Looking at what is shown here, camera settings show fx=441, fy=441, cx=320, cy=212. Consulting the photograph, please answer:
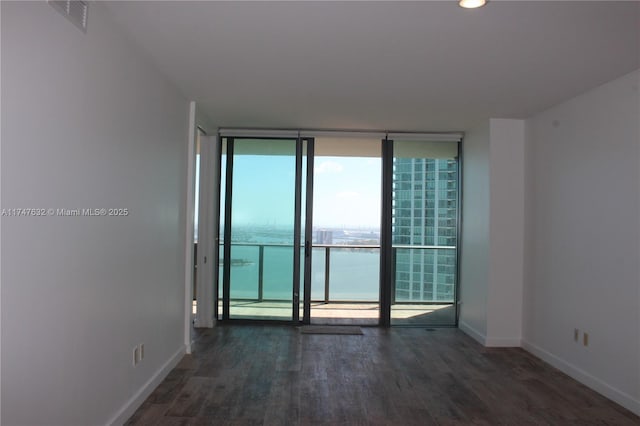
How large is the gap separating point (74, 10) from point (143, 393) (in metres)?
2.38

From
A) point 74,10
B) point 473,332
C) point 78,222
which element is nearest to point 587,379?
point 473,332

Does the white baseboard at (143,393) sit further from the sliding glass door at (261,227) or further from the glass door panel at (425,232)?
the glass door panel at (425,232)

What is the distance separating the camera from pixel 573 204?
376 cm

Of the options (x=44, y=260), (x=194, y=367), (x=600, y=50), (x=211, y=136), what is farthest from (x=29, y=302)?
(x=211, y=136)

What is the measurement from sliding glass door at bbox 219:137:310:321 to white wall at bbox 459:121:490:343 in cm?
195

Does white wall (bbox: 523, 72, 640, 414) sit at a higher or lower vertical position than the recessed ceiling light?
lower

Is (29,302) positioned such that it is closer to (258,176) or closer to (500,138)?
(258,176)

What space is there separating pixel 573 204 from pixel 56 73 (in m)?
3.83

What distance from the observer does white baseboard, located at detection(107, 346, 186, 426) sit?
2631 millimetres

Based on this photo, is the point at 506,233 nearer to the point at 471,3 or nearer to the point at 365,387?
the point at 365,387

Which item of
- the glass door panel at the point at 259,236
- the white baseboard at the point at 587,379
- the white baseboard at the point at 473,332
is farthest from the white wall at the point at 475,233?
the glass door panel at the point at 259,236

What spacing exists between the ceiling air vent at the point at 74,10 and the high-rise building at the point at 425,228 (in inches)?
155

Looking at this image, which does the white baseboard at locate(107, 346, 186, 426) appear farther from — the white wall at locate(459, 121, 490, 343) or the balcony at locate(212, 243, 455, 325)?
the white wall at locate(459, 121, 490, 343)

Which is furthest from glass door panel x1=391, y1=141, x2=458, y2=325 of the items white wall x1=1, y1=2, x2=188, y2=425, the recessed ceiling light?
the recessed ceiling light
